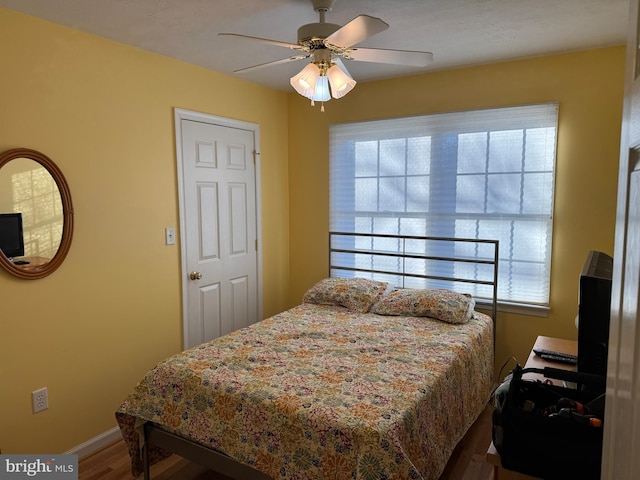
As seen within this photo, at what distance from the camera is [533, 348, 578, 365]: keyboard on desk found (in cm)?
217

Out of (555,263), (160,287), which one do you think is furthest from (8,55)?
(555,263)

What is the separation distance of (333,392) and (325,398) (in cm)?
7

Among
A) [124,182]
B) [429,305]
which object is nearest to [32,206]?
[124,182]

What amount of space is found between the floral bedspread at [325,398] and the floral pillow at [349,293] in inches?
18.0

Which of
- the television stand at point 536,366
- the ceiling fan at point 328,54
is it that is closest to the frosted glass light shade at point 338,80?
the ceiling fan at point 328,54

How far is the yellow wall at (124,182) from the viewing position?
2.24 m

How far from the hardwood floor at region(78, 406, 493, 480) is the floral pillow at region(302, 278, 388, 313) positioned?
3.53 ft

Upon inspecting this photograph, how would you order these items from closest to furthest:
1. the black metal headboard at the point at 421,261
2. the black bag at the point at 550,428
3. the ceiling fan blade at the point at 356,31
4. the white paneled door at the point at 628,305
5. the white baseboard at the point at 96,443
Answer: the white paneled door at the point at 628,305 < the black bag at the point at 550,428 < the ceiling fan blade at the point at 356,31 < the white baseboard at the point at 96,443 < the black metal headboard at the point at 421,261

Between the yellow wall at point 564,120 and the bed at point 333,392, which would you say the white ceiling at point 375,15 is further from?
the bed at point 333,392

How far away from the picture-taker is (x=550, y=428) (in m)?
1.22

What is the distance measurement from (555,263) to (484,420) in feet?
3.74

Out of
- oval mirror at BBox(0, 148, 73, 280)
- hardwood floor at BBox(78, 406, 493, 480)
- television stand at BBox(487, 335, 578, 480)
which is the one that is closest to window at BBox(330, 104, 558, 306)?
television stand at BBox(487, 335, 578, 480)

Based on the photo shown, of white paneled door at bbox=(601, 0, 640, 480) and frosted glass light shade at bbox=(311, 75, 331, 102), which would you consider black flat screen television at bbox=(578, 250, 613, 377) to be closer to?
white paneled door at bbox=(601, 0, 640, 480)

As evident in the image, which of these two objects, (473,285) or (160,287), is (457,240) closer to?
(473,285)
